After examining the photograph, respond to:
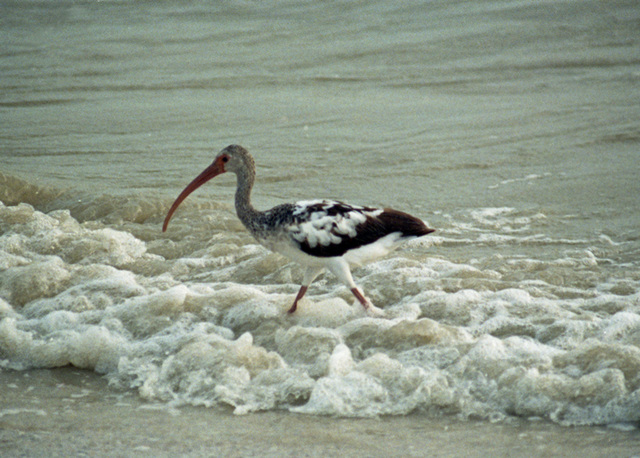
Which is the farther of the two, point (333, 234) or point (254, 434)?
point (333, 234)

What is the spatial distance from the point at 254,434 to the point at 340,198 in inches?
233

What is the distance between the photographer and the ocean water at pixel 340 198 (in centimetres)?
532

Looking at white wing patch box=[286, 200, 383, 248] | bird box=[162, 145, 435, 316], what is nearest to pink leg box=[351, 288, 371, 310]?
bird box=[162, 145, 435, 316]

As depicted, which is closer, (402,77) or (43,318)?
(43,318)

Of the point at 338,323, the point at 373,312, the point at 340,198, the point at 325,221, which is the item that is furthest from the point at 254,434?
the point at 340,198

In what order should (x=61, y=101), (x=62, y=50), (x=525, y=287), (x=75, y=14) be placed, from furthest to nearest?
(x=75, y=14) < (x=62, y=50) < (x=61, y=101) < (x=525, y=287)

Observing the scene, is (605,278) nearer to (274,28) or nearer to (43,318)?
(43,318)

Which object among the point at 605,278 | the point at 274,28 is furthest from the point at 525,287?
the point at 274,28

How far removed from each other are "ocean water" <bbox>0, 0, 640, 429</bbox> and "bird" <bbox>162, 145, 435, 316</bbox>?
0.37m

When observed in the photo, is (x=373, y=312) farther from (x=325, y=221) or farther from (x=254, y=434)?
(x=254, y=434)

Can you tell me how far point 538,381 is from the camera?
4957mm

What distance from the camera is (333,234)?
250 inches

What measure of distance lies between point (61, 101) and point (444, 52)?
7772mm

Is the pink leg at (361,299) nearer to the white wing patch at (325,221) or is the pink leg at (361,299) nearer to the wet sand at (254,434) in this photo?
the white wing patch at (325,221)
